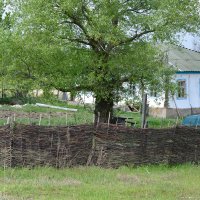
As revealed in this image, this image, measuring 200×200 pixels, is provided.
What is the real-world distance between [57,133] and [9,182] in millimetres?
2811

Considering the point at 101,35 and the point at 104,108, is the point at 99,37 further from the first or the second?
the point at 104,108

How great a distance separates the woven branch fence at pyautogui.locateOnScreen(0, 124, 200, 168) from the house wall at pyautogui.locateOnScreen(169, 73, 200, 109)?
20503 millimetres

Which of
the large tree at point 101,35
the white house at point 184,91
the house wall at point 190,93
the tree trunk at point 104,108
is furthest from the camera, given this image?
the house wall at point 190,93

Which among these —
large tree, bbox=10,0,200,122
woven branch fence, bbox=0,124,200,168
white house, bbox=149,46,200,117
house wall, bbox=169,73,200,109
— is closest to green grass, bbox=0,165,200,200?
woven branch fence, bbox=0,124,200,168

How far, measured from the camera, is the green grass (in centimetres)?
981

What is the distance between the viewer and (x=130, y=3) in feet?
57.3

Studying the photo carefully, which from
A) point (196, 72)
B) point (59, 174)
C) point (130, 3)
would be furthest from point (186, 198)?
point (196, 72)

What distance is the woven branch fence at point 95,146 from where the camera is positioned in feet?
42.9

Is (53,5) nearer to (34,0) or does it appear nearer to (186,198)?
(34,0)

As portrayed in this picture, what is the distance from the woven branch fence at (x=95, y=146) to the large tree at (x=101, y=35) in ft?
9.51

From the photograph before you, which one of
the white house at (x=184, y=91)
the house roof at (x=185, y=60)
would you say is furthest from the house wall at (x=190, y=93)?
the house roof at (x=185, y=60)

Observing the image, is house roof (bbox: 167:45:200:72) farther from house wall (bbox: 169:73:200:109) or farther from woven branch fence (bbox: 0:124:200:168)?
woven branch fence (bbox: 0:124:200:168)

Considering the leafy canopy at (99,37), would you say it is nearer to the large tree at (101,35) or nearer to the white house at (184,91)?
the large tree at (101,35)

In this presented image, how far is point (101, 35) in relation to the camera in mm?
15883
